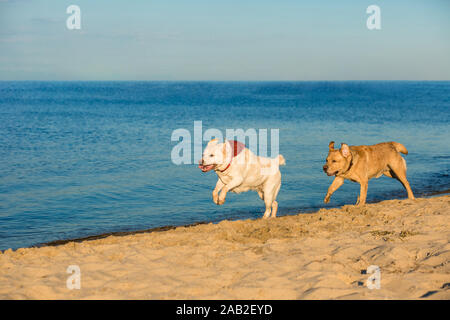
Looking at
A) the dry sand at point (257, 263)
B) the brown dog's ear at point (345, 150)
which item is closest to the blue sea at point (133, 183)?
the brown dog's ear at point (345, 150)

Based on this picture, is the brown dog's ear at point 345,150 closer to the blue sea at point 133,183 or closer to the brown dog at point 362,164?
the brown dog at point 362,164

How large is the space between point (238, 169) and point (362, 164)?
3064mm

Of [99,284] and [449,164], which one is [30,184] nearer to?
[99,284]

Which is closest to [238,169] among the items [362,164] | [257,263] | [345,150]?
[345,150]

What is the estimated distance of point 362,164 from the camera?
9883 millimetres

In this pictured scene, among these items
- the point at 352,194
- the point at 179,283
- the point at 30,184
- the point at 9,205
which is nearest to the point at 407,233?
the point at 179,283

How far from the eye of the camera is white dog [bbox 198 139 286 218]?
8.07 meters

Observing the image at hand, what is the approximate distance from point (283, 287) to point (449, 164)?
1492cm

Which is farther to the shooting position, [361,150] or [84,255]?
[361,150]

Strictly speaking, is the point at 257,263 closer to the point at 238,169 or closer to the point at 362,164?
the point at 238,169

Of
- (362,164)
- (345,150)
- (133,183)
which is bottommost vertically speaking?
(133,183)

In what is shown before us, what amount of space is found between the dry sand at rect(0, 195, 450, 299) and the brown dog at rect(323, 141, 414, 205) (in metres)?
1.56

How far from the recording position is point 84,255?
6383mm

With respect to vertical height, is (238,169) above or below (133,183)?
above
